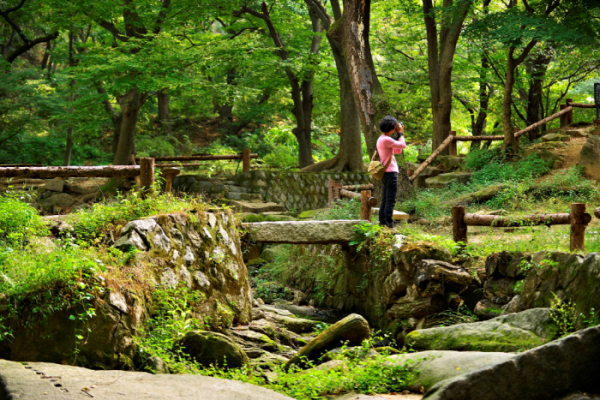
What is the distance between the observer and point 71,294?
15.0 feet

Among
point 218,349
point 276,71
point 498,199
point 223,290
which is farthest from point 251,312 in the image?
point 276,71

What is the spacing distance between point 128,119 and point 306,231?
926 cm

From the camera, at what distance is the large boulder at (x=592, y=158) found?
11.8 meters

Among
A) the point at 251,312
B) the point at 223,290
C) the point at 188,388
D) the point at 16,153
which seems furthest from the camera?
the point at 16,153

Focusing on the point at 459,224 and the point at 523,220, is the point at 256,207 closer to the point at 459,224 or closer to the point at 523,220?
the point at 459,224

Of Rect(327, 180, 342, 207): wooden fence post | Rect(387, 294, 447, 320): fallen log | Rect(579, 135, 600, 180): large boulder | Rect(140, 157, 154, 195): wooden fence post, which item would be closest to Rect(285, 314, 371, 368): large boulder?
Rect(387, 294, 447, 320): fallen log

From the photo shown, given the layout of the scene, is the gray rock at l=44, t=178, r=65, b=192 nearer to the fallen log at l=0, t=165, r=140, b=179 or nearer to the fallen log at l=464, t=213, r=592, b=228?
the fallen log at l=0, t=165, r=140, b=179

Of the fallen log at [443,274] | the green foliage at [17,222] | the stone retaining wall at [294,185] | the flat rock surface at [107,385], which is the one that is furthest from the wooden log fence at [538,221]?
the stone retaining wall at [294,185]

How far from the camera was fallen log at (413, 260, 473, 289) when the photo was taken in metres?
7.11

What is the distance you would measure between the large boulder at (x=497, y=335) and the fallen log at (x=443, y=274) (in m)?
1.54

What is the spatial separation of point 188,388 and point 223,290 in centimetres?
315

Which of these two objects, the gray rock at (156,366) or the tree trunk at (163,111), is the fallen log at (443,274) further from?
the tree trunk at (163,111)

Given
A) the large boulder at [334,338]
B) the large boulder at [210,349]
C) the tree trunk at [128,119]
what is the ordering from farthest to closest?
the tree trunk at [128,119] < the large boulder at [334,338] < the large boulder at [210,349]

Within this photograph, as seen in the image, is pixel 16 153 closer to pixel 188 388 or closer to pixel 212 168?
pixel 212 168
